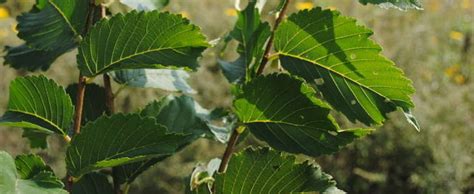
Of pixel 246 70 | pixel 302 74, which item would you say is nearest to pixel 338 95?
pixel 302 74

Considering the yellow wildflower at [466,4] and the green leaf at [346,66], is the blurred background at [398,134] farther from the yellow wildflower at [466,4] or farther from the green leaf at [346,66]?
the green leaf at [346,66]

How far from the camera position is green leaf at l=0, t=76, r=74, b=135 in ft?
3.05

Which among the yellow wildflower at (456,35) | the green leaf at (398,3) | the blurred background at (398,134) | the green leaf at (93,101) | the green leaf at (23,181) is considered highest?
the green leaf at (398,3)

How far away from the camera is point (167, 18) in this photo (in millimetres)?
879

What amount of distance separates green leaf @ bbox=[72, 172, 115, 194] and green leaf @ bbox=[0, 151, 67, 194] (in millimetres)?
139

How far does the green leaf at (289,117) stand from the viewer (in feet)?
3.07

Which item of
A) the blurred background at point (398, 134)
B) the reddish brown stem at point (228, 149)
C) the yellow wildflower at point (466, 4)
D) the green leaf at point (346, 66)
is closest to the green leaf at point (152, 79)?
the reddish brown stem at point (228, 149)

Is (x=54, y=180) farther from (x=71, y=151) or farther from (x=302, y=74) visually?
(x=302, y=74)

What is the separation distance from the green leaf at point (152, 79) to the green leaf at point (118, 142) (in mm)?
235

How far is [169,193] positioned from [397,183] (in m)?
1.14

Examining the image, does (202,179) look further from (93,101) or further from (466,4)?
(466,4)

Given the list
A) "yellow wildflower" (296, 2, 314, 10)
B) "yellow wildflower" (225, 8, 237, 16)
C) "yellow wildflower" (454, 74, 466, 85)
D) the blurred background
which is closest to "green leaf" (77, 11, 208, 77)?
the blurred background

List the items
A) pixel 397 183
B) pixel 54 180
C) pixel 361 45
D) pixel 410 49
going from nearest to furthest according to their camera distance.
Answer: pixel 54 180, pixel 361 45, pixel 397 183, pixel 410 49

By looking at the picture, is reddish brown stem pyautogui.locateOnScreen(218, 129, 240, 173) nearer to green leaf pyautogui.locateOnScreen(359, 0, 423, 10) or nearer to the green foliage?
the green foliage
